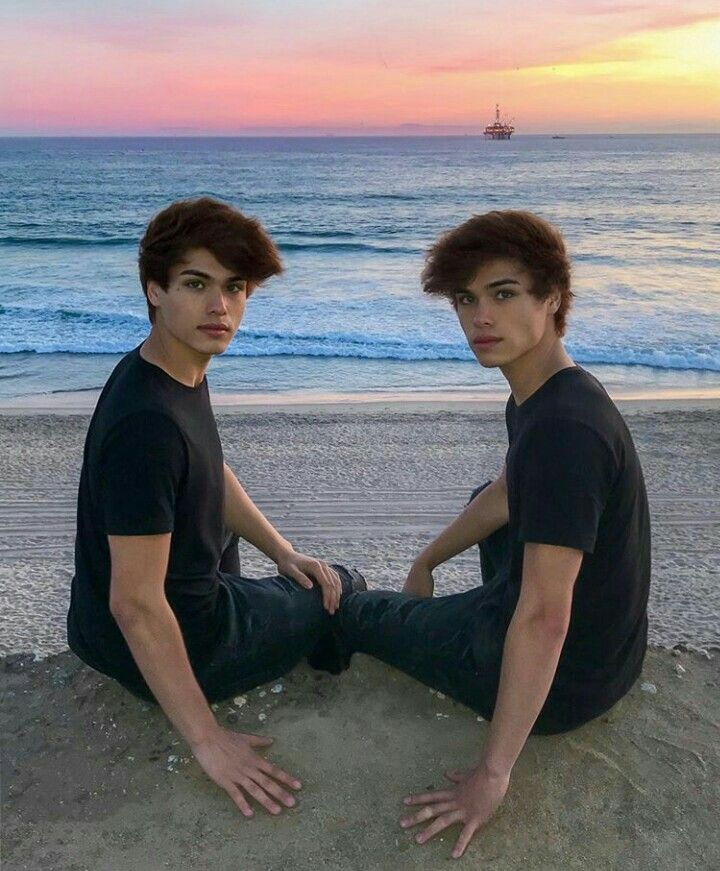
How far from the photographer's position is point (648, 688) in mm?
3107

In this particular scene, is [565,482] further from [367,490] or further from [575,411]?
[367,490]

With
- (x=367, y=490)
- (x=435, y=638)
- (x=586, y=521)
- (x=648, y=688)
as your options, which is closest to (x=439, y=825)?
(x=435, y=638)

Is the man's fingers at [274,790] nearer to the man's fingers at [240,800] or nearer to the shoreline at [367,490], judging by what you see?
the man's fingers at [240,800]

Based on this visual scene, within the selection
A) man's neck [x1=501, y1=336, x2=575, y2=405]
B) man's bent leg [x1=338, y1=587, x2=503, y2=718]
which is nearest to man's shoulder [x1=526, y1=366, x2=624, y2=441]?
man's neck [x1=501, y1=336, x2=575, y2=405]

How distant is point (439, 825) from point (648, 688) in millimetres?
1114

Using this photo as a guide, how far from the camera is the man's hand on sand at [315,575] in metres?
3.19

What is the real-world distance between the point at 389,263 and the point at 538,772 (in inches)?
787

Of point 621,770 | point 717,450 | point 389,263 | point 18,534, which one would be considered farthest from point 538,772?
point 389,263

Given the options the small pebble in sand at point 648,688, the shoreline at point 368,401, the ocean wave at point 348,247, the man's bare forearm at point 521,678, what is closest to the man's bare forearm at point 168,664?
the man's bare forearm at point 521,678

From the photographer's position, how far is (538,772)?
2699 millimetres

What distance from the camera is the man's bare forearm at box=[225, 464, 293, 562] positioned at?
3.32m

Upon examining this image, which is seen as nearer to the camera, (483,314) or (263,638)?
(483,314)

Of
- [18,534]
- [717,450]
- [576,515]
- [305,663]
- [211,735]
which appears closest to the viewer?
[576,515]

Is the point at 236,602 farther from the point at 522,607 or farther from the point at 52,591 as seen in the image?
the point at 52,591
